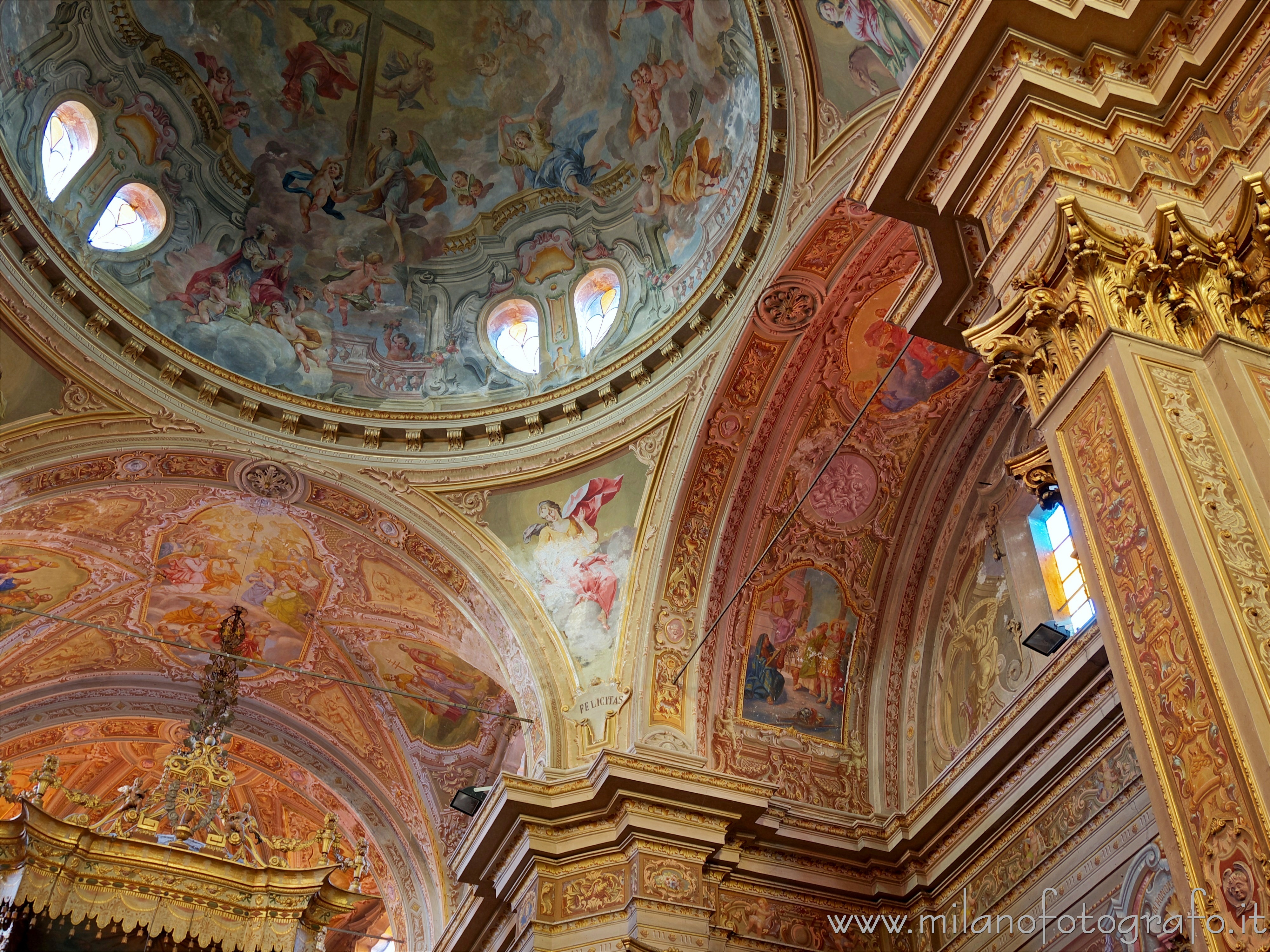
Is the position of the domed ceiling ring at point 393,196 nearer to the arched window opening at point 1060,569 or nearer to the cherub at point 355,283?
the cherub at point 355,283

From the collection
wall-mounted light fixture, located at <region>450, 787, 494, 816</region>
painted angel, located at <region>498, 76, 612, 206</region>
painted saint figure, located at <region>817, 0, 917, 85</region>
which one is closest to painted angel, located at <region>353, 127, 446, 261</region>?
painted angel, located at <region>498, 76, 612, 206</region>

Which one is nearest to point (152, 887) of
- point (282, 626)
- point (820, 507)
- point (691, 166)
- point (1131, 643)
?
point (282, 626)

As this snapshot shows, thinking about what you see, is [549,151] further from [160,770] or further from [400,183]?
[160,770]

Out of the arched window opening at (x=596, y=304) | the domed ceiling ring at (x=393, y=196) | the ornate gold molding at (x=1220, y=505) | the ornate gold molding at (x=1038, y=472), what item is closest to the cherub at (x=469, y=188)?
the domed ceiling ring at (x=393, y=196)

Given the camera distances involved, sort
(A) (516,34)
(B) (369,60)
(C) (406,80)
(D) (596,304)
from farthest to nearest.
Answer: (C) (406,80) → (B) (369,60) → (A) (516,34) → (D) (596,304)

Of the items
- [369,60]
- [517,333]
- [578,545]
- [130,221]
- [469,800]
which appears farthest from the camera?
[369,60]

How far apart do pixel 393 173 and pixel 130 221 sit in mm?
3697

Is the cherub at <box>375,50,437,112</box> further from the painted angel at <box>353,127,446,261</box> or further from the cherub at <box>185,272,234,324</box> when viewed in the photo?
the cherub at <box>185,272,234,324</box>

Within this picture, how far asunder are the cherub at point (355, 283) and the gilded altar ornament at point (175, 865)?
5.17m

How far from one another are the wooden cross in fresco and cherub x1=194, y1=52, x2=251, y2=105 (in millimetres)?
1589

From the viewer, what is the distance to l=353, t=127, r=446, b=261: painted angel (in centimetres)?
1664

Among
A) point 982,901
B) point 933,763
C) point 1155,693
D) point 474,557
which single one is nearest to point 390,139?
point 474,557

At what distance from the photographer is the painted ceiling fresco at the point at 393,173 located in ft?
46.6

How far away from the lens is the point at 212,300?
49.6ft
